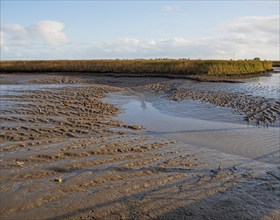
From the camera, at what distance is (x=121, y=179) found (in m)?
6.20

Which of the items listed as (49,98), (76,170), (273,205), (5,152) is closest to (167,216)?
(273,205)

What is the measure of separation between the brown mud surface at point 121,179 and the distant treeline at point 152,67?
2643 cm

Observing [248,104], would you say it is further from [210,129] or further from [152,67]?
[152,67]

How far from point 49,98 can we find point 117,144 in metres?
9.64

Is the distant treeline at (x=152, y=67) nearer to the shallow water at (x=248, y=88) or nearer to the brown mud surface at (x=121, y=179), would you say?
the shallow water at (x=248, y=88)

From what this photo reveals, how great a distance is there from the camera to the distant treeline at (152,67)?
117ft

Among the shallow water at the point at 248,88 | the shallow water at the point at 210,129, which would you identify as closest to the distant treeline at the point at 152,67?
the shallow water at the point at 248,88

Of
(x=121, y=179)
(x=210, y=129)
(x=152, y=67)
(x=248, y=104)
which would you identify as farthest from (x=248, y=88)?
(x=121, y=179)

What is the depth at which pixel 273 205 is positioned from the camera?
5.30 metres

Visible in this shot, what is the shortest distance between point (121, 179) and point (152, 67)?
32167mm

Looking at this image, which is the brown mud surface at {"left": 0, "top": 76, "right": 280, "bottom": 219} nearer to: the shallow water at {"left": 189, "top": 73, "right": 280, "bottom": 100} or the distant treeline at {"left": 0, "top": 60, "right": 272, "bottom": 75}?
the shallow water at {"left": 189, "top": 73, "right": 280, "bottom": 100}

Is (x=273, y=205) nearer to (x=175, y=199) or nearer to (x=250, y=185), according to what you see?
(x=250, y=185)

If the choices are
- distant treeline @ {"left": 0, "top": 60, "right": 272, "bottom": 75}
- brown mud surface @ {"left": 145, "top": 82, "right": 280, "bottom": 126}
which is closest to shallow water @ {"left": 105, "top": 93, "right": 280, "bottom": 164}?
brown mud surface @ {"left": 145, "top": 82, "right": 280, "bottom": 126}

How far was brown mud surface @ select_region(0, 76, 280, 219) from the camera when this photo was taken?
16.5ft
